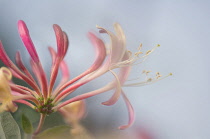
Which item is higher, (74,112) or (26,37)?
(26,37)

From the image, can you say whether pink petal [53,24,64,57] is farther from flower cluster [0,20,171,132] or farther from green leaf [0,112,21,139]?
green leaf [0,112,21,139]

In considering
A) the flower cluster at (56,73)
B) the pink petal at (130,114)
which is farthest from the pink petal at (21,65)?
the pink petal at (130,114)

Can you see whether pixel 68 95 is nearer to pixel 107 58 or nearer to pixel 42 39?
pixel 107 58

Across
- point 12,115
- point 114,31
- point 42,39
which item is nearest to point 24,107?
point 12,115

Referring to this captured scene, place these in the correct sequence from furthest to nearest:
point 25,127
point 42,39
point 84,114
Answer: point 42,39 → point 84,114 → point 25,127

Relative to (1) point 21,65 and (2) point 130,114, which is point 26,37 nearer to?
(1) point 21,65

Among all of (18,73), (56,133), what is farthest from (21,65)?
(56,133)

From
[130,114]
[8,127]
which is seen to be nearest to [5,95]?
[8,127]

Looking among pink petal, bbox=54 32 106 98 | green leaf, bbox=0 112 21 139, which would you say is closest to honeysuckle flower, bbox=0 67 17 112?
green leaf, bbox=0 112 21 139
